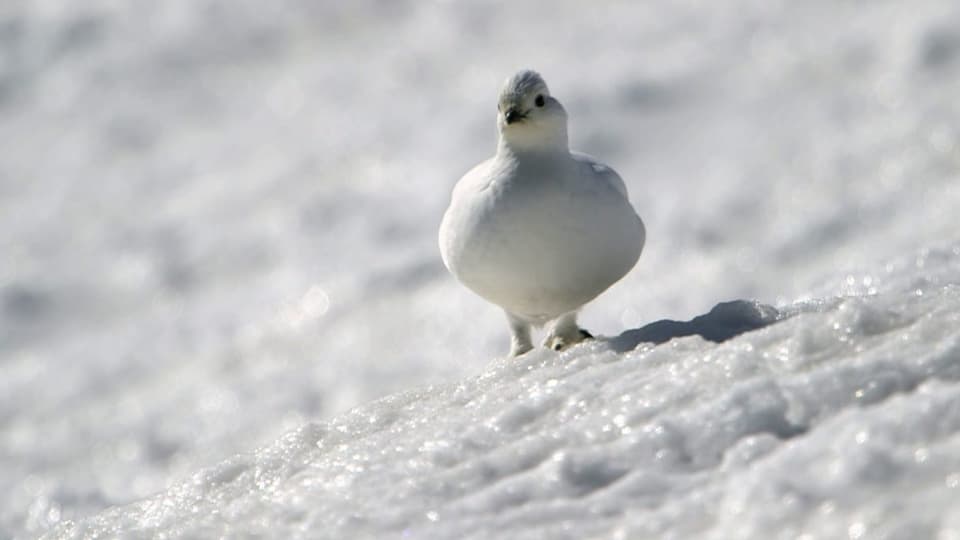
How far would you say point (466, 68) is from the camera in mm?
13828

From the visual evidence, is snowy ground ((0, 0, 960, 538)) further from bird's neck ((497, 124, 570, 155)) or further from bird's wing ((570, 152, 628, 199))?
bird's neck ((497, 124, 570, 155))

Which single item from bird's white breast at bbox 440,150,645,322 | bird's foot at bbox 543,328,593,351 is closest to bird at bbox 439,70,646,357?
bird's white breast at bbox 440,150,645,322

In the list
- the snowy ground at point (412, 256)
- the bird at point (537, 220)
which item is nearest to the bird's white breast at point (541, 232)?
the bird at point (537, 220)

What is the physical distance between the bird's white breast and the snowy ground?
271mm

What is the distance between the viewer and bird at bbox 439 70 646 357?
4559mm

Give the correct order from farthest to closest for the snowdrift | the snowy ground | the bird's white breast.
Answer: the bird's white breast, the snowy ground, the snowdrift

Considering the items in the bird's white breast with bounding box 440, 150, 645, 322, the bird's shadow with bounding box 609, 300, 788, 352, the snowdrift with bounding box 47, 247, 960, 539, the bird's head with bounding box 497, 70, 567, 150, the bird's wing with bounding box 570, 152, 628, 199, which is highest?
the bird's head with bounding box 497, 70, 567, 150

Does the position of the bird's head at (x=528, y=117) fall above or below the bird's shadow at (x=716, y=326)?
above

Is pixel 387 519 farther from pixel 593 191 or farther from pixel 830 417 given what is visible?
pixel 593 191

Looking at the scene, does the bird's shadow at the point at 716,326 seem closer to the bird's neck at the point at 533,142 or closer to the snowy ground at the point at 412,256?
the snowy ground at the point at 412,256

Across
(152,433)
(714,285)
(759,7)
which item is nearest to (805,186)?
(714,285)

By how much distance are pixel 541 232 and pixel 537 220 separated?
4cm

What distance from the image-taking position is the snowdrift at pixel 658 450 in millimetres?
3053

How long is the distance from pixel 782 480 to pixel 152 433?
8336mm
